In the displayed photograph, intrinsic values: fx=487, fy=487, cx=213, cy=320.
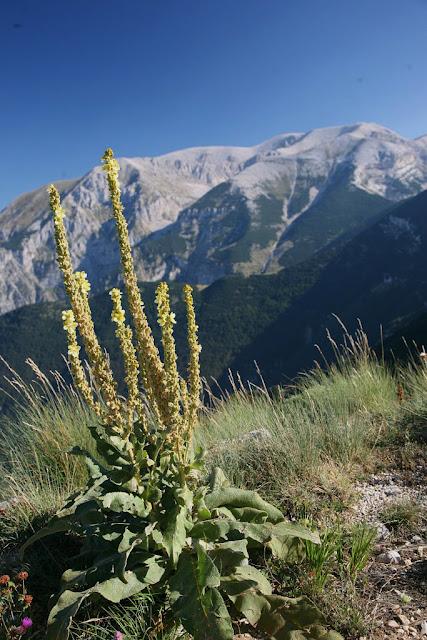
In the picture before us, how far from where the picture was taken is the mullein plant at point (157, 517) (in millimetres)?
3771

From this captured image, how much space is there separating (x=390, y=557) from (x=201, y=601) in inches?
81.0

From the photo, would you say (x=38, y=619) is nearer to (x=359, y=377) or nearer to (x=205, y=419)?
(x=205, y=419)

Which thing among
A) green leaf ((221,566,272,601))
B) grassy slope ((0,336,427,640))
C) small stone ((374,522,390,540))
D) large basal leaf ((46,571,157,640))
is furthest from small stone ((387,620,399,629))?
large basal leaf ((46,571,157,640))

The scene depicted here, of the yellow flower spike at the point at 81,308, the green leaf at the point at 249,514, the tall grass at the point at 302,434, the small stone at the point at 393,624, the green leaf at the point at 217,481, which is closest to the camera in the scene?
the small stone at the point at 393,624

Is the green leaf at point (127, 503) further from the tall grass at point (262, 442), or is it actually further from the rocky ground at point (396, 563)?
the rocky ground at point (396, 563)

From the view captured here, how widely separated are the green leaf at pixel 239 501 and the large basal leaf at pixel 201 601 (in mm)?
765

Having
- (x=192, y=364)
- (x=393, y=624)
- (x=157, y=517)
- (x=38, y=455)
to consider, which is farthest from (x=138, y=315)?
(x=38, y=455)

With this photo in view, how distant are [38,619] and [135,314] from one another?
277cm

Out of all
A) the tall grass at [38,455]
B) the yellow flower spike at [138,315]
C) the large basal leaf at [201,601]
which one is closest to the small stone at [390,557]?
the large basal leaf at [201,601]

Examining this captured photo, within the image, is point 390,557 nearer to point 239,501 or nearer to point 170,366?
point 239,501

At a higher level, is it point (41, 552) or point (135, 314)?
point (135, 314)

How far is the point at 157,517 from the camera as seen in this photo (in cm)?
427

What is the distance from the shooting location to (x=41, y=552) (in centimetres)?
Result: 501

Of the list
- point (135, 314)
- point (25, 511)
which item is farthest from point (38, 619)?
point (135, 314)
